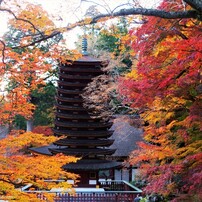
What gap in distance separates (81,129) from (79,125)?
1.01ft

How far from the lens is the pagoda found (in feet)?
48.1

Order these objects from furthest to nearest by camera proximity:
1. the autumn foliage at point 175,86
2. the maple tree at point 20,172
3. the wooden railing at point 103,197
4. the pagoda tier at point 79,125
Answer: the pagoda tier at point 79,125
the wooden railing at point 103,197
the autumn foliage at point 175,86
the maple tree at point 20,172

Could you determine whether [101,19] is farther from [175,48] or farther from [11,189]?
[11,189]

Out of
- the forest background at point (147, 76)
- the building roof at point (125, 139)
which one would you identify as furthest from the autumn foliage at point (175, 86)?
the building roof at point (125, 139)

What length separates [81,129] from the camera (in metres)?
15.0

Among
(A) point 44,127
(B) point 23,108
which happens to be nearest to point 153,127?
(B) point 23,108

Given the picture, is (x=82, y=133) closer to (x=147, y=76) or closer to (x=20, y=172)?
(x=147, y=76)

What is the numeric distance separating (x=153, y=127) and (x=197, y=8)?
804 centimetres

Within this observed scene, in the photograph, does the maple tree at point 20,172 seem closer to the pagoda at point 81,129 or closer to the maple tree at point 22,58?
the maple tree at point 22,58

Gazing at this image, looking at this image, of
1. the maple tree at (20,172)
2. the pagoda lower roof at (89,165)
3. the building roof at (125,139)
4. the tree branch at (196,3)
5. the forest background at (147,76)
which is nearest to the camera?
the tree branch at (196,3)

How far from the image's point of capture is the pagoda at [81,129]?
1466 cm

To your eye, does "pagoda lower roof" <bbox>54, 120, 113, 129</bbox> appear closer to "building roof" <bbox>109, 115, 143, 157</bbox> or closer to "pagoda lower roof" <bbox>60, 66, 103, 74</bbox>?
"pagoda lower roof" <bbox>60, 66, 103, 74</bbox>

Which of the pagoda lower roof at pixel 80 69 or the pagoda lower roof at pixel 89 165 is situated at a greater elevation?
the pagoda lower roof at pixel 80 69

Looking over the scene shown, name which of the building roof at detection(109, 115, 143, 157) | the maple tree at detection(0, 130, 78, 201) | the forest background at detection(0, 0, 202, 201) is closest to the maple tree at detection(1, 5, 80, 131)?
the forest background at detection(0, 0, 202, 201)
